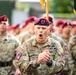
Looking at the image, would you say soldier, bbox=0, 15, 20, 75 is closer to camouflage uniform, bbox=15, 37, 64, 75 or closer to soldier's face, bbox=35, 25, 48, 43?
camouflage uniform, bbox=15, 37, 64, 75

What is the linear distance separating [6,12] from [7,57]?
32055 mm

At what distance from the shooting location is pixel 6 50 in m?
13.0

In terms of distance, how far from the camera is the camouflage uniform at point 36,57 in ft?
37.2

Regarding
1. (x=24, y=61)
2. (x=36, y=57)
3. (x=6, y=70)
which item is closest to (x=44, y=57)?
(x=24, y=61)

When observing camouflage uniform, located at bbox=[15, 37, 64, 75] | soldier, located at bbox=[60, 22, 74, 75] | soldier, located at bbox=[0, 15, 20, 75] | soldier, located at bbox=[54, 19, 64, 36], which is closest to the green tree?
soldier, located at bbox=[54, 19, 64, 36]

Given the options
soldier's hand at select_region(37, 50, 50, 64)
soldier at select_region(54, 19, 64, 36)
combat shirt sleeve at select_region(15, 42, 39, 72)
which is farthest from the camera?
soldier at select_region(54, 19, 64, 36)

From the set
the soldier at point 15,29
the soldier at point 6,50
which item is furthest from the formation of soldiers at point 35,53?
the soldier at point 15,29

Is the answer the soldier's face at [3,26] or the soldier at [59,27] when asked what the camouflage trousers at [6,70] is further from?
the soldier at [59,27]

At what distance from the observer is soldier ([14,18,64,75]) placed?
37.1ft

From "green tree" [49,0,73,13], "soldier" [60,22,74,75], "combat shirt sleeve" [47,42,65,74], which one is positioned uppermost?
"combat shirt sleeve" [47,42,65,74]

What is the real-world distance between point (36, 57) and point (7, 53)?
1620 millimetres

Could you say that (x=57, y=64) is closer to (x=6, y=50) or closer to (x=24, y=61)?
(x=24, y=61)

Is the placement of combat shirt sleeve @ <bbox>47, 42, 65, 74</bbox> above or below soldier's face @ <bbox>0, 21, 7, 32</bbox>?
below

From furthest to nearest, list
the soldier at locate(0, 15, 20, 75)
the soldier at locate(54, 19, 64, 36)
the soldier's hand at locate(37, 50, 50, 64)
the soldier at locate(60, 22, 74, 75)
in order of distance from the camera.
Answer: the soldier at locate(54, 19, 64, 36) < the soldier at locate(60, 22, 74, 75) < the soldier at locate(0, 15, 20, 75) < the soldier's hand at locate(37, 50, 50, 64)
